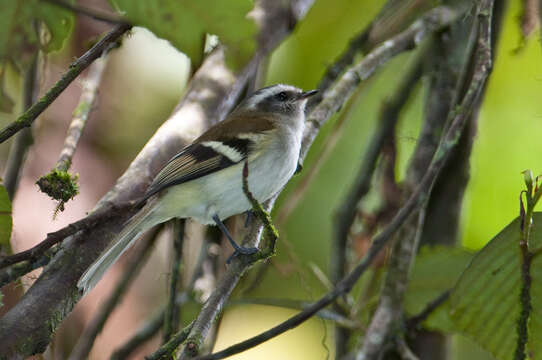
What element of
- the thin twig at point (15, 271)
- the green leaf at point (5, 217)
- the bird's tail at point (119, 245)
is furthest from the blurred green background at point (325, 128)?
the green leaf at point (5, 217)

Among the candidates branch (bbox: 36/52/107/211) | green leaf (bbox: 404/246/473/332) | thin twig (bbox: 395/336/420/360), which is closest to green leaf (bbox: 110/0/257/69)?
branch (bbox: 36/52/107/211)

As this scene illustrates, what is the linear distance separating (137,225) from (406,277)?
1.27 metres

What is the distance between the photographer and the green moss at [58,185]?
2.39 m

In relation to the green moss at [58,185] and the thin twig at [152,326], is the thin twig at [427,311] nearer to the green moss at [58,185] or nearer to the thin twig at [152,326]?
the thin twig at [152,326]

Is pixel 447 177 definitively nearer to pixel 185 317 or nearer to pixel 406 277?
pixel 406 277

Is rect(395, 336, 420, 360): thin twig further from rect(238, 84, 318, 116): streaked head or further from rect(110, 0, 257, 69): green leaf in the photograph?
rect(110, 0, 257, 69): green leaf

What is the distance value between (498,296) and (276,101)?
1.94m

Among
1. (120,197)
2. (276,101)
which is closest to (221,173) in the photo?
(120,197)

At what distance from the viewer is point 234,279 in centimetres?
231

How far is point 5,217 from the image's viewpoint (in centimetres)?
211

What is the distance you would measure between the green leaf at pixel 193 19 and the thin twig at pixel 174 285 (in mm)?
1690

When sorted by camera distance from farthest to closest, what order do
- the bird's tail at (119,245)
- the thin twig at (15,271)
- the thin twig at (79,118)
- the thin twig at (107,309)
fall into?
the thin twig at (107,309) → the thin twig at (79,118) → the bird's tail at (119,245) → the thin twig at (15,271)

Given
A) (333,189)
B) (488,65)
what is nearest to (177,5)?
(488,65)

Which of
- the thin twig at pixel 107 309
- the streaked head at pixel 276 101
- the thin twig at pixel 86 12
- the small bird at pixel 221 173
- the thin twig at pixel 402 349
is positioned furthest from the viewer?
the streaked head at pixel 276 101
